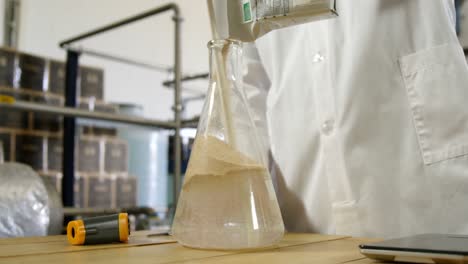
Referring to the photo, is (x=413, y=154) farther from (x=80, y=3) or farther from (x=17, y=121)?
(x=80, y=3)

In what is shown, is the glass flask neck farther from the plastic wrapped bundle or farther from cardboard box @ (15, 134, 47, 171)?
cardboard box @ (15, 134, 47, 171)

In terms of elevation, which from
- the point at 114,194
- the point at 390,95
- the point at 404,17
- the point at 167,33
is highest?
the point at 167,33

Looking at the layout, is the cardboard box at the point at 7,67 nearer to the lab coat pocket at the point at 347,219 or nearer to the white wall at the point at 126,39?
the white wall at the point at 126,39

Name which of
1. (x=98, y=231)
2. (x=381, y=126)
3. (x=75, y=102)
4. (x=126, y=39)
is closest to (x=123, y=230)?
(x=98, y=231)

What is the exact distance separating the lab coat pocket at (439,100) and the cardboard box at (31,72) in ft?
6.24

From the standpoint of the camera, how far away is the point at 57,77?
224 cm

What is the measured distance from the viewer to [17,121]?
80.2 inches

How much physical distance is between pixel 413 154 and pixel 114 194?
6.67ft

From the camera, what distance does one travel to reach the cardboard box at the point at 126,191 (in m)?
2.47

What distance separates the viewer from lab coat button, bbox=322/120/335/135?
66 cm

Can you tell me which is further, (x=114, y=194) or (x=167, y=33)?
(x=167, y=33)

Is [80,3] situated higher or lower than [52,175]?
higher

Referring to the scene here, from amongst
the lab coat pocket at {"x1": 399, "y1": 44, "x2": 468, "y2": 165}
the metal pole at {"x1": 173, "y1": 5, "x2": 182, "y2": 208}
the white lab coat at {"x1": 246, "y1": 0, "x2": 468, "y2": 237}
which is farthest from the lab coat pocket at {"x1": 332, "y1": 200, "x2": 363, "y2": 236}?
the metal pole at {"x1": 173, "y1": 5, "x2": 182, "y2": 208}

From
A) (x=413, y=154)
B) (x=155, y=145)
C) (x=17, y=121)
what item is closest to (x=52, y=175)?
(x=17, y=121)
